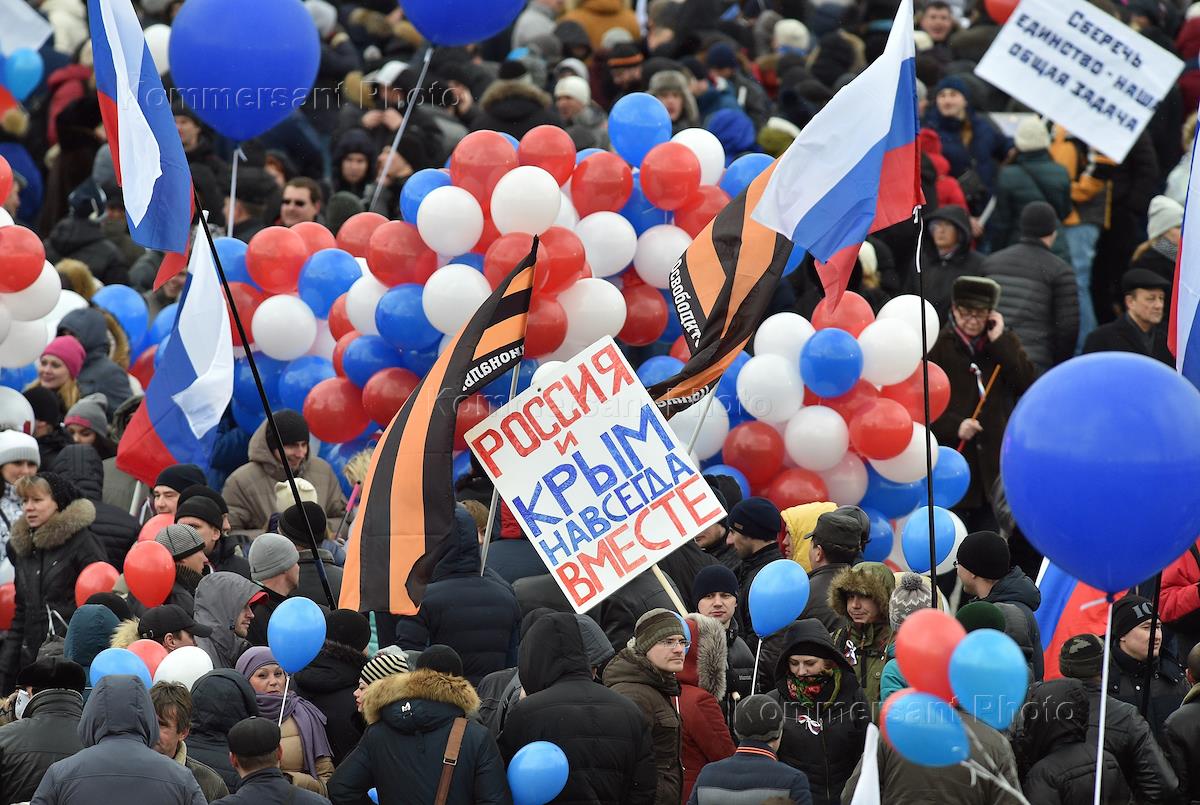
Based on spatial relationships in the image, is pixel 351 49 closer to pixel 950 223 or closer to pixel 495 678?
pixel 950 223

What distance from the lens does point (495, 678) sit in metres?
8.97

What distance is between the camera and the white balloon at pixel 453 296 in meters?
10.9

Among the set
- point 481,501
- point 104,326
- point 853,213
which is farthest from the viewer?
point 104,326

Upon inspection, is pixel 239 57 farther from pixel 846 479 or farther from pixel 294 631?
pixel 294 631

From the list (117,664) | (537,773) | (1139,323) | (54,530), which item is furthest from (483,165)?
(1139,323)

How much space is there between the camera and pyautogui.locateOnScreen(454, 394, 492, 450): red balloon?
→ 36.2ft

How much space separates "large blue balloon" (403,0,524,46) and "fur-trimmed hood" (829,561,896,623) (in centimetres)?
538

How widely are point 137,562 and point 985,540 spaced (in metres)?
3.73

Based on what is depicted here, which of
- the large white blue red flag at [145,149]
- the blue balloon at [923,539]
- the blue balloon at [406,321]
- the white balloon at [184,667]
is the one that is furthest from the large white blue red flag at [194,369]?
the blue balloon at [923,539]

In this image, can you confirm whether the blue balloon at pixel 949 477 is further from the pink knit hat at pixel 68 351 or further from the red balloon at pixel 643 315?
the pink knit hat at pixel 68 351

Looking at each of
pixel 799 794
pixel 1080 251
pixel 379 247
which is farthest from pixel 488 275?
pixel 1080 251

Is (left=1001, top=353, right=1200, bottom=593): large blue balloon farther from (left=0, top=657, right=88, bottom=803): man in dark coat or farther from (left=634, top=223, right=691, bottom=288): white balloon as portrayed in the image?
(left=634, top=223, right=691, bottom=288): white balloon

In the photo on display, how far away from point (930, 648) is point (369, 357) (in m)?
5.72

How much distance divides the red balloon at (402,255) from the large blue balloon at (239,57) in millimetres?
1946
